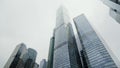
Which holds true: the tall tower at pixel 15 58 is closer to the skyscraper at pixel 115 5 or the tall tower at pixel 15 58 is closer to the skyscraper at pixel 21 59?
the skyscraper at pixel 21 59

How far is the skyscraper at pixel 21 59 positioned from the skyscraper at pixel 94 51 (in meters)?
41.4

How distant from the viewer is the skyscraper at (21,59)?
3601 inches

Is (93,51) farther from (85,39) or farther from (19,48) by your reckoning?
(19,48)

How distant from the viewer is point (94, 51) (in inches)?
2453

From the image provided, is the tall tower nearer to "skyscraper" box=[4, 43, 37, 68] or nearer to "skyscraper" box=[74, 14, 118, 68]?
"skyscraper" box=[4, 43, 37, 68]

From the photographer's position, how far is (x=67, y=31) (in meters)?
88.8

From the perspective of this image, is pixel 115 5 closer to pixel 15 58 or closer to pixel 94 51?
pixel 94 51

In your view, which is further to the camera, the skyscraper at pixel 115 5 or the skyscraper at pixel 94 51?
the skyscraper at pixel 94 51

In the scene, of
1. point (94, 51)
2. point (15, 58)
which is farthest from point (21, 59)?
point (94, 51)

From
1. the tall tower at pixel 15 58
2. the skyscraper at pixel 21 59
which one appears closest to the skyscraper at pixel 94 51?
the skyscraper at pixel 21 59

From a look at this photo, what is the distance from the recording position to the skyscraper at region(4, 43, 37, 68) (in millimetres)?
91475

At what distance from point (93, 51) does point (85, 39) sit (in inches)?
480

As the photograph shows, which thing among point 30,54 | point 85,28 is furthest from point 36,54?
point 85,28

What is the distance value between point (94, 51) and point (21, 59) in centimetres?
5414
